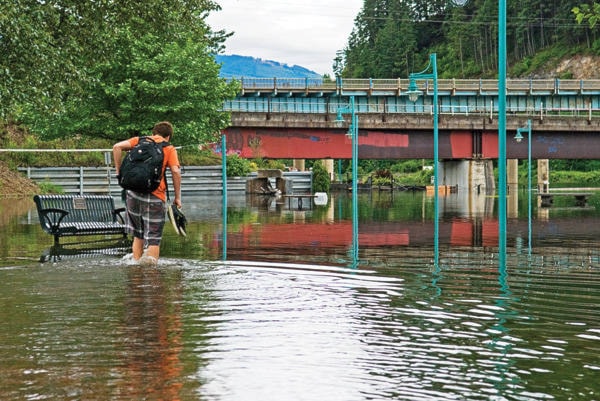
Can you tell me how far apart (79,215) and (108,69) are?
28.1 m

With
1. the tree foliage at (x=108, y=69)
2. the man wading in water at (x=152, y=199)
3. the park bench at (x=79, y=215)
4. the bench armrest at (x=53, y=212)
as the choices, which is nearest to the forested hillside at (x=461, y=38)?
the tree foliage at (x=108, y=69)

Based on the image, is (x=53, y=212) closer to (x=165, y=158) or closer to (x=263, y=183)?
(x=165, y=158)

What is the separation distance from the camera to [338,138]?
72.8m

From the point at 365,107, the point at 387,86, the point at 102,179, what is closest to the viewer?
the point at 102,179

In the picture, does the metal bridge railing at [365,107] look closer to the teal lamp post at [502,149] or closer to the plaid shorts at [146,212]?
the teal lamp post at [502,149]

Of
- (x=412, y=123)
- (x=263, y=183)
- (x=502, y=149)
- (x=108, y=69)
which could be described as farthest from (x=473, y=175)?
(x=502, y=149)

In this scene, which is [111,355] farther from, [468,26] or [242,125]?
[468,26]

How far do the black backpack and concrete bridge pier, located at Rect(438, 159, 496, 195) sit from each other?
65.9 m

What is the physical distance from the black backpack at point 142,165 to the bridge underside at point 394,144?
56900mm

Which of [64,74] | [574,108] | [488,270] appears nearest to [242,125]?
[574,108]

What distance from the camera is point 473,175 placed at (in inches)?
3150

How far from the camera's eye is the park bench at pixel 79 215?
1681 centimetres

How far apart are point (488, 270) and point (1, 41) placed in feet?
43.9

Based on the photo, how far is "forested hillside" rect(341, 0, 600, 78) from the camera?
138500mm
